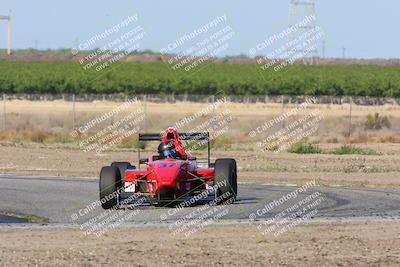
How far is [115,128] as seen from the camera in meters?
58.3

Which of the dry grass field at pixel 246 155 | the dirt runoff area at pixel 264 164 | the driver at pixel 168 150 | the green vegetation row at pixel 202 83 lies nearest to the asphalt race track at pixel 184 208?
the driver at pixel 168 150

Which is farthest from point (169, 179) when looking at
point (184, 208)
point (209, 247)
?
point (209, 247)

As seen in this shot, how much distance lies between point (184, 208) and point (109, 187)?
4.79 feet

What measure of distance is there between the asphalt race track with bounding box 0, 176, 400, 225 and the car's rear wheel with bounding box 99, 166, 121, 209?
187 millimetres

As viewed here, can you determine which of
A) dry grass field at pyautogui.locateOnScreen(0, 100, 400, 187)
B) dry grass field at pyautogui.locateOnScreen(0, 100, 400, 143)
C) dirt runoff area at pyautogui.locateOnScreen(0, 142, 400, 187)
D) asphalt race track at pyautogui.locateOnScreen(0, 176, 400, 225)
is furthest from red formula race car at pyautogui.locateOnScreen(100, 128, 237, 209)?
dry grass field at pyautogui.locateOnScreen(0, 100, 400, 143)

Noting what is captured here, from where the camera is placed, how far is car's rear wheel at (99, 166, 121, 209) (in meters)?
24.3

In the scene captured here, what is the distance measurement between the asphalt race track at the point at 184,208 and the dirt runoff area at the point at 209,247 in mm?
2260

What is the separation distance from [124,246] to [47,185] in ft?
43.2

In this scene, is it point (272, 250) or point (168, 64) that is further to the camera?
point (168, 64)

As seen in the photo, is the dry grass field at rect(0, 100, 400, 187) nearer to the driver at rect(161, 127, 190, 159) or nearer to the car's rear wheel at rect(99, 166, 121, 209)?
the driver at rect(161, 127, 190, 159)

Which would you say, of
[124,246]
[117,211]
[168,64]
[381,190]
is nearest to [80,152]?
[381,190]

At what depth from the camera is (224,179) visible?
2470 cm

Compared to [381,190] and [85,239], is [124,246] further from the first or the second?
[381,190]

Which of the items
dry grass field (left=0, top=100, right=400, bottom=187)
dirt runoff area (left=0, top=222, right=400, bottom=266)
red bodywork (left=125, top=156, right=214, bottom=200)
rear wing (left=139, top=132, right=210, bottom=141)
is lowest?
dry grass field (left=0, top=100, right=400, bottom=187)
